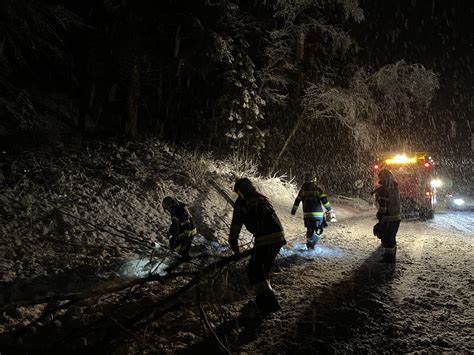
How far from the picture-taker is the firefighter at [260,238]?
4.39 metres

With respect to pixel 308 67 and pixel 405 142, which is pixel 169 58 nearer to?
pixel 308 67

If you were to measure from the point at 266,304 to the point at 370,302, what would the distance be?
1.60 metres

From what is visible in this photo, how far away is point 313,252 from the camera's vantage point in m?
8.10

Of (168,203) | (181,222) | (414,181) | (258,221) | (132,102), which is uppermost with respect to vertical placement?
(132,102)

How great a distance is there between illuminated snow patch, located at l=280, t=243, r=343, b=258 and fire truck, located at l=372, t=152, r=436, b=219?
799cm

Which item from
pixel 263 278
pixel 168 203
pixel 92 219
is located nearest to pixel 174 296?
pixel 263 278

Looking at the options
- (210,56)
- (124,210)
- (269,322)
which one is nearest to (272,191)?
(210,56)

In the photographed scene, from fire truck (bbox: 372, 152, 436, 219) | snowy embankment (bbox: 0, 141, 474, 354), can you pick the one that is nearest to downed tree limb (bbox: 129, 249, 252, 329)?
snowy embankment (bbox: 0, 141, 474, 354)

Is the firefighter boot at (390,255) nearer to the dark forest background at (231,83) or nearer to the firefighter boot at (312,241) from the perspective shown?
the firefighter boot at (312,241)

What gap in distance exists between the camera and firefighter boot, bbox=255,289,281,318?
4.36m

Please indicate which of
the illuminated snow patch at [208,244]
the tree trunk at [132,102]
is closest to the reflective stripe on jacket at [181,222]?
the illuminated snow patch at [208,244]

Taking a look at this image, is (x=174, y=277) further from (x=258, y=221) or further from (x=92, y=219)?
(x=92, y=219)

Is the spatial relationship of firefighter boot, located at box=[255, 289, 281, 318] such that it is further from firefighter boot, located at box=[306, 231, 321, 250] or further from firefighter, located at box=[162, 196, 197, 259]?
firefighter boot, located at box=[306, 231, 321, 250]

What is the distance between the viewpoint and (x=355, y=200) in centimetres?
2083
